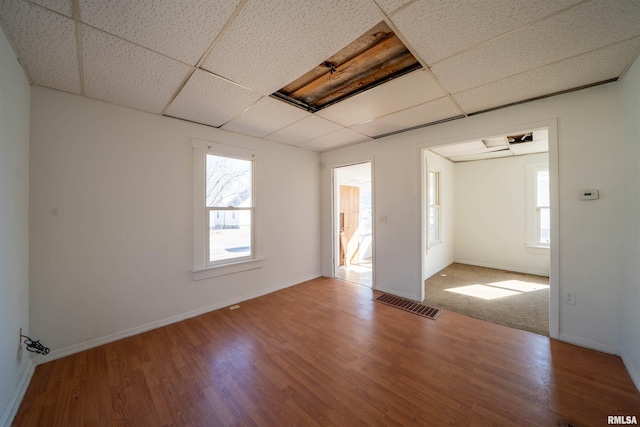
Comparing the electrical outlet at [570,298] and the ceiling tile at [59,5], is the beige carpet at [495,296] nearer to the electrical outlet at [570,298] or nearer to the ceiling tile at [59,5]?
the electrical outlet at [570,298]

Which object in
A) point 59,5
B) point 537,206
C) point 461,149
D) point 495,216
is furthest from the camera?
point 495,216

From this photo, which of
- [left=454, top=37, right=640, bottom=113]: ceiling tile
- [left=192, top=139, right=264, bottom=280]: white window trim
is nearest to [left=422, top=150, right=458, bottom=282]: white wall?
[left=454, top=37, right=640, bottom=113]: ceiling tile

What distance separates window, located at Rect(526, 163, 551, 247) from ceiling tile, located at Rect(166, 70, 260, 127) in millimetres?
5418

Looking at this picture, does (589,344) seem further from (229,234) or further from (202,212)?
(202,212)

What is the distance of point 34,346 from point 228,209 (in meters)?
2.05

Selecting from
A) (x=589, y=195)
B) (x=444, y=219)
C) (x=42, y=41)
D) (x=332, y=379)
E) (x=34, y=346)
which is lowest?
(x=332, y=379)

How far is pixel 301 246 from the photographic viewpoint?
413 cm

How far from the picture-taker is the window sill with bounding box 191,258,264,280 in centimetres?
288

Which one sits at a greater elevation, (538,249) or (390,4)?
(390,4)

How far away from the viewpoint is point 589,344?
2.10m

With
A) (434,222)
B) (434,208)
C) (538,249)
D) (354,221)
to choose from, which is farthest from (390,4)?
(538,249)

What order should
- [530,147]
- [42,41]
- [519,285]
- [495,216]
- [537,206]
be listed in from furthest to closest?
[495,216] < [537,206] < [530,147] < [519,285] < [42,41]

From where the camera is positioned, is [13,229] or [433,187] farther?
[433,187]

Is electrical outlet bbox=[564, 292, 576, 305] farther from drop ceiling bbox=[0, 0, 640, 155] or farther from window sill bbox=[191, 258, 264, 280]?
window sill bbox=[191, 258, 264, 280]
